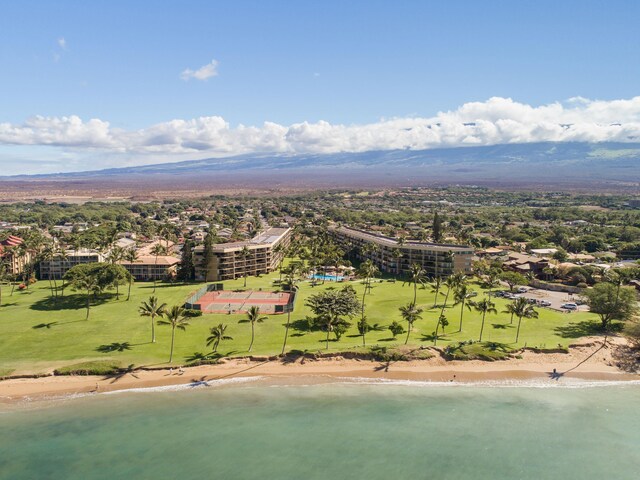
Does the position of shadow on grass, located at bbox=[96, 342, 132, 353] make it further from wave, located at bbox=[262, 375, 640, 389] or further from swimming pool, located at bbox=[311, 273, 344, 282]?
swimming pool, located at bbox=[311, 273, 344, 282]

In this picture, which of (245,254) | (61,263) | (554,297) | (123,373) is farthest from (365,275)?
(61,263)

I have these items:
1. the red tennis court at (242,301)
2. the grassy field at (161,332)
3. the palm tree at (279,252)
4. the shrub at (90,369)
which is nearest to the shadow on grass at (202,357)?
the grassy field at (161,332)

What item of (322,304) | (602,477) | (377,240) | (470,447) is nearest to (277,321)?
(322,304)

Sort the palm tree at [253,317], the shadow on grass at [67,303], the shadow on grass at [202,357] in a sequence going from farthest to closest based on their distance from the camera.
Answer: the shadow on grass at [67,303] → the palm tree at [253,317] → the shadow on grass at [202,357]

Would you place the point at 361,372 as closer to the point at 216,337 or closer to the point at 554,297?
the point at 216,337

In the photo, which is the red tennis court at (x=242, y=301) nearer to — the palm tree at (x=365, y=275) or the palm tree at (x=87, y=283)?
the palm tree at (x=365, y=275)

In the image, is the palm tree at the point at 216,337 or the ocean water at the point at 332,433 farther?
the palm tree at the point at 216,337

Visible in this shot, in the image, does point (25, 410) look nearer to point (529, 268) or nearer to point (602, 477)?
point (602, 477)
